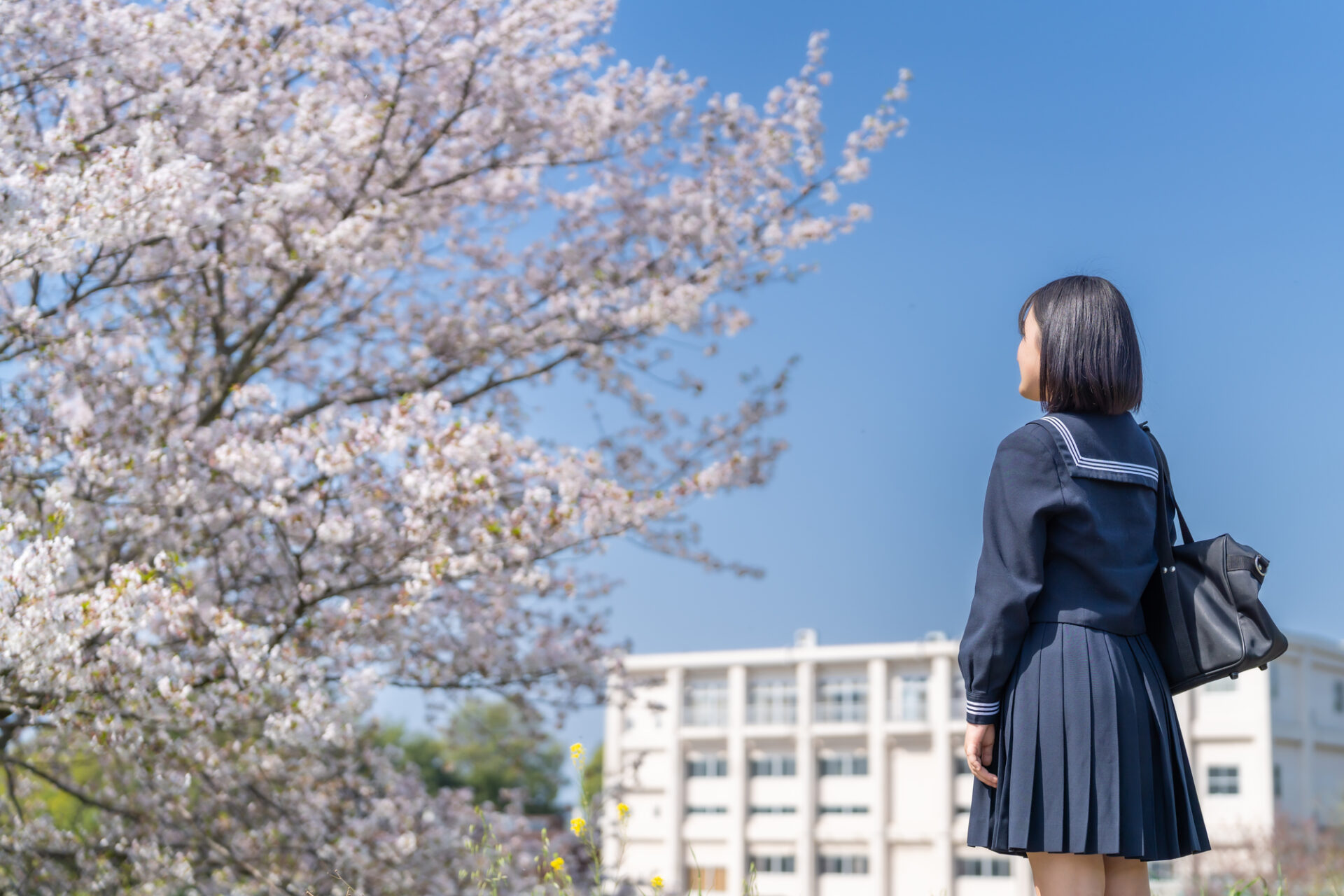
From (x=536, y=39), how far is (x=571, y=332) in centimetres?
167

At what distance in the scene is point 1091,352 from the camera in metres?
2.27

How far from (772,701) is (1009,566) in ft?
157

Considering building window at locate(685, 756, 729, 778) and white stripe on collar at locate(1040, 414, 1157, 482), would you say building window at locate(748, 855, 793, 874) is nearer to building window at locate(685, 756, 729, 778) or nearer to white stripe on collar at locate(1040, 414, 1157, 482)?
building window at locate(685, 756, 729, 778)

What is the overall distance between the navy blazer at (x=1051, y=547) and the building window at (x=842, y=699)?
45.4 meters

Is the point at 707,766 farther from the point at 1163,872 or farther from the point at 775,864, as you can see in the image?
the point at 1163,872

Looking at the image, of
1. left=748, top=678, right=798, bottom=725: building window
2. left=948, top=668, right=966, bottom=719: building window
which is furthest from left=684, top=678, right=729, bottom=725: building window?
left=948, top=668, right=966, bottom=719: building window

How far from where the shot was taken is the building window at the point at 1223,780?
38.1 metres

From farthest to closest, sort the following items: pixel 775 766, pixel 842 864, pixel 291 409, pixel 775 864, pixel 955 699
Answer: pixel 775 766, pixel 775 864, pixel 955 699, pixel 842 864, pixel 291 409

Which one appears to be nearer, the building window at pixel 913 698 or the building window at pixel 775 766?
the building window at pixel 913 698

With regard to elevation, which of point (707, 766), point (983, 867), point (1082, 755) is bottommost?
point (983, 867)

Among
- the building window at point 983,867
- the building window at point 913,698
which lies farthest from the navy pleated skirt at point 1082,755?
the building window at point 913,698

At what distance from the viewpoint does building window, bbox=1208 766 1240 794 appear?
38.1m

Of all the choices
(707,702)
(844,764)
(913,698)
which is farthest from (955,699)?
(707,702)

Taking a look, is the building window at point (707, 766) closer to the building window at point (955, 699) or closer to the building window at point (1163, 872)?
the building window at point (955, 699)
